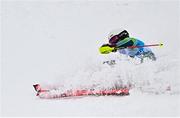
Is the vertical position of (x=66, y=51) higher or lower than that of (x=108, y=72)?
higher

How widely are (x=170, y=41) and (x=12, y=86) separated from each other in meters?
0.83

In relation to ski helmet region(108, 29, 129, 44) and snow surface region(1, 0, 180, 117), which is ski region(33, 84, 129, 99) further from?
ski helmet region(108, 29, 129, 44)

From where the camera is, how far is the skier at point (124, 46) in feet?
5.25

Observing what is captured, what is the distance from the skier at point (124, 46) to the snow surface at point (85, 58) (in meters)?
0.03

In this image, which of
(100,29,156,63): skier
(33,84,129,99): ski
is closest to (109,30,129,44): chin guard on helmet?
(100,29,156,63): skier

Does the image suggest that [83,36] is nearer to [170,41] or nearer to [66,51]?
[66,51]

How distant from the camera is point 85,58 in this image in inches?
63.1

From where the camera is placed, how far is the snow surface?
5.21 feet

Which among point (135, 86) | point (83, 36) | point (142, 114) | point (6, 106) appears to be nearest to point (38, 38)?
point (83, 36)

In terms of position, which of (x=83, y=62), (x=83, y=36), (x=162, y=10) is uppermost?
(x=162, y=10)

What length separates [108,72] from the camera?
1.60 meters

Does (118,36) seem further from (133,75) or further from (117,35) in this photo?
(133,75)

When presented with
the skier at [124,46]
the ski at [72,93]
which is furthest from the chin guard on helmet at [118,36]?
the ski at [72,93]

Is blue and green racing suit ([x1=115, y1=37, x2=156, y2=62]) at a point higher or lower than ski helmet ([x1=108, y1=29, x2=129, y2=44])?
lower
